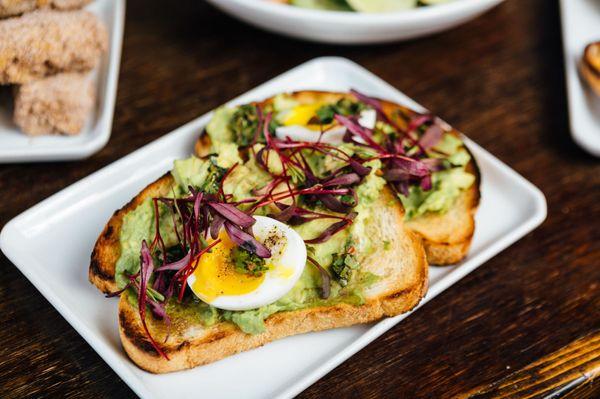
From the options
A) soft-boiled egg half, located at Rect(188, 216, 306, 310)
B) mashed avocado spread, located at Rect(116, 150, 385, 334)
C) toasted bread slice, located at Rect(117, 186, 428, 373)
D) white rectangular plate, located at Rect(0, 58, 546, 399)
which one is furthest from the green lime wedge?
soft-boiled egg half, located at Rect(188, 216, 306, 310)

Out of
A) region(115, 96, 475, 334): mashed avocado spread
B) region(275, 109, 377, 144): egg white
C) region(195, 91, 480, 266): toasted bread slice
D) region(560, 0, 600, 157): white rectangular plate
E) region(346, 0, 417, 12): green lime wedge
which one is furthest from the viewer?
region(346, 0, 417, 12): green lime wedge

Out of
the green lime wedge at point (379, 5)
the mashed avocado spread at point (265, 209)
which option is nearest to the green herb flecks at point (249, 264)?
the mashed avocado spread at point (265, 209)

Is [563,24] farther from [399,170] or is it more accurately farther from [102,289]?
[102,289]

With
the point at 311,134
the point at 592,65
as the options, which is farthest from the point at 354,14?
the point at 592,65

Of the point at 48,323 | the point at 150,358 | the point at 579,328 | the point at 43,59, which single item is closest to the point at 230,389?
the point at 150,358

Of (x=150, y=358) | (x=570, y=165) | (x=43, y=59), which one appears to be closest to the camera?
(x=150, y=358)

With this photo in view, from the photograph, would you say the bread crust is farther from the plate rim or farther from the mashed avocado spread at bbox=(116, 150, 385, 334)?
the plate rim
